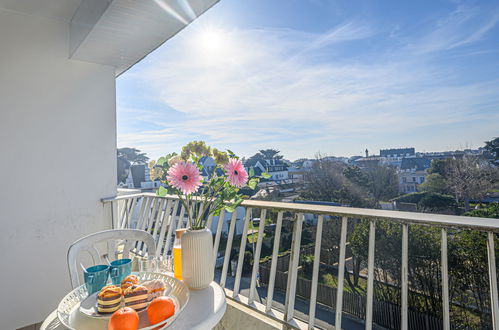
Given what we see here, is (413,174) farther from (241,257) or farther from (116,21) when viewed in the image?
(116,21)

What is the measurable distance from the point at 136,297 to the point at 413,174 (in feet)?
10.1

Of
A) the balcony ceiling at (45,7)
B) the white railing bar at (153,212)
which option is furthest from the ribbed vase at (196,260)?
the balcony ceiling at (45,7)

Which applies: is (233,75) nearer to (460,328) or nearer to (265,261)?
(265,261)

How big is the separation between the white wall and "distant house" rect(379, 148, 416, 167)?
3.72 meters

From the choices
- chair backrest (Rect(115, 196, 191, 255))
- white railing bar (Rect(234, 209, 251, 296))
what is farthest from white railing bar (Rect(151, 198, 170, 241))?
white railing bar (Rect(234, 209, 251, 296))

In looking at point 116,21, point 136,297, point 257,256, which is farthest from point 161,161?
point 116,21

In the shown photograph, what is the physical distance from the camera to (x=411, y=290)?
185cm

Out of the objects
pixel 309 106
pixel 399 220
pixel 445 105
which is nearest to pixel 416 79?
pixel 445 105

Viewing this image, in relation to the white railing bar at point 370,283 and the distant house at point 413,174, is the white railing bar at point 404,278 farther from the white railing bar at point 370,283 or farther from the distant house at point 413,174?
the distant house at point 413,174

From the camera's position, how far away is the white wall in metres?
2.30

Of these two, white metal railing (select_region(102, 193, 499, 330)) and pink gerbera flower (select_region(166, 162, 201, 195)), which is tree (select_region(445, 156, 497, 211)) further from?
pink gerbera flower (select_region(166, 162, 201, 195))

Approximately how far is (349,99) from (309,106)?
5.33 ft

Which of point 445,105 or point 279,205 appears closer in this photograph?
point 279,205

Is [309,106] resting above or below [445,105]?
above
